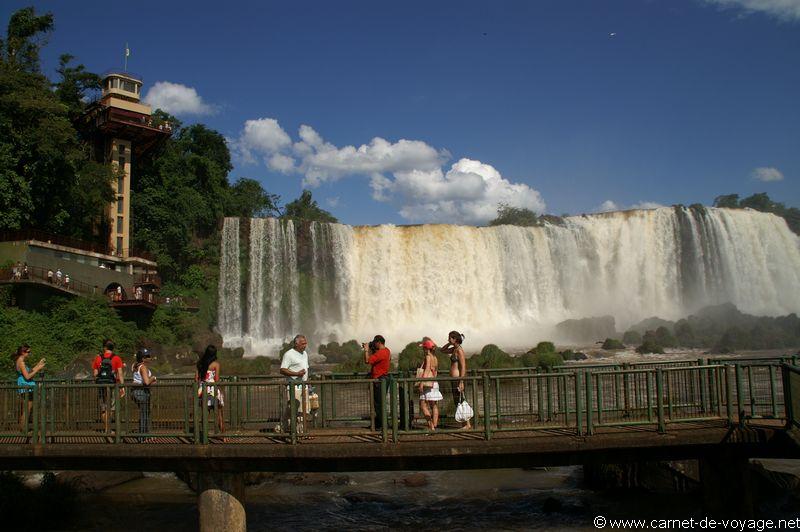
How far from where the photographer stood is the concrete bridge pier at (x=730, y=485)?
319 inches

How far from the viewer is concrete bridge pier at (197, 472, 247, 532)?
7984mm

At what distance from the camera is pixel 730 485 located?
26.8ft

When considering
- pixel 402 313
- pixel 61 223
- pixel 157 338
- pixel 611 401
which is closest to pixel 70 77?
pixel 61 223

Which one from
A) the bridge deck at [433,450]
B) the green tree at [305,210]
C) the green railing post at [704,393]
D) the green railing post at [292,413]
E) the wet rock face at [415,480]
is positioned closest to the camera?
the bridge deck at [433,450]

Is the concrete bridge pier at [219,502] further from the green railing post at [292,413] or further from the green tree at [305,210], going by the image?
the green tree at [305,210]

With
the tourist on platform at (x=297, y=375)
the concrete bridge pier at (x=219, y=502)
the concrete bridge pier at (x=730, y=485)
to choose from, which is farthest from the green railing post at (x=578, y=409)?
the concrete bridge pier at (x=219, y=502)

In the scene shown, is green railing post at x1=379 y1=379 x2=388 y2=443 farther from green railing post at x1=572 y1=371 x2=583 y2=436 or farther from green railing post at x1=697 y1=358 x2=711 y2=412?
green railing post at x1=697 y1=358 x2=711 y2=412

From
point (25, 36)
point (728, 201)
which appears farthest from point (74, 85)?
point (728, 201)

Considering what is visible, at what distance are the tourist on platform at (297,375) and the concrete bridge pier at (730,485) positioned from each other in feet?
16.8

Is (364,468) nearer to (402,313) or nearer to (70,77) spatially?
(402,313)

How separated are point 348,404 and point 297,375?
130 centimetres

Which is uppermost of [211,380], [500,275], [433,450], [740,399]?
[500,275]

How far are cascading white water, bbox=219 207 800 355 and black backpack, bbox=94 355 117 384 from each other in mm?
30482

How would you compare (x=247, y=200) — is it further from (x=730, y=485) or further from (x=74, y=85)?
(x=730, y=485)
